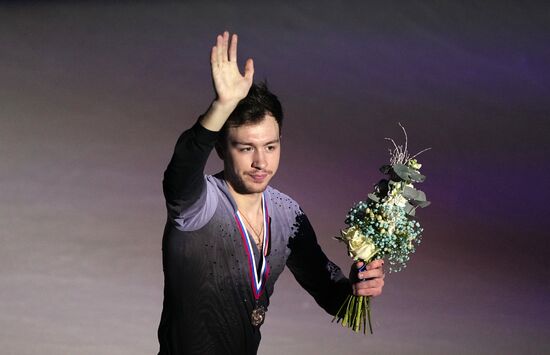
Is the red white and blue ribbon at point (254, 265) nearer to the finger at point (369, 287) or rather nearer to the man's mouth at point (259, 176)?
the man's mouth at point (259, 176)

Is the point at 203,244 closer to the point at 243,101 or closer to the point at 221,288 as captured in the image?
the point at 221,288

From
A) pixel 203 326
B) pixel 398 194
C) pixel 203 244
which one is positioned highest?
pixel 398 194

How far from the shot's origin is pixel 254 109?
3.89m

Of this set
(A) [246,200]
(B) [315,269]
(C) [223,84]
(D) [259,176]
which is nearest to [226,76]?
(C) [223,84]

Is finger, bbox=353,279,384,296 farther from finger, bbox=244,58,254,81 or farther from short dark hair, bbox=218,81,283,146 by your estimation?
finger, bbox=244,58,254,81

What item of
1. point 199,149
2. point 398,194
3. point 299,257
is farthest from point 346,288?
point 199,149

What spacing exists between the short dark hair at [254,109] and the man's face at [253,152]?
0.9 inches

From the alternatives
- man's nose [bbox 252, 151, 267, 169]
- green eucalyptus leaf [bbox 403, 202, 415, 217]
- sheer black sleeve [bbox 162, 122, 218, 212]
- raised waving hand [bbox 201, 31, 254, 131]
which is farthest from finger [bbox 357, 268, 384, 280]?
raised waving hand [bbox 201, 31, 254, 131]

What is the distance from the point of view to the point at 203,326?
153 inches

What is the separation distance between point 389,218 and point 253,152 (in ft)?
2.08

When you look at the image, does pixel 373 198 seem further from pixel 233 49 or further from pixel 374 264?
pixel 233 49

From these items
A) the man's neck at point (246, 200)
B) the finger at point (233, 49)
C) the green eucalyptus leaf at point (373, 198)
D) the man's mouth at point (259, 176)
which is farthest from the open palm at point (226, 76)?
the green eucalyptus leaf at point (373, 198)

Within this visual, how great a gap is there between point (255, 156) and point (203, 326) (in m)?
0.72

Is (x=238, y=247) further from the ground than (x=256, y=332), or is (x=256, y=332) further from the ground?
(x=238, y=247)
